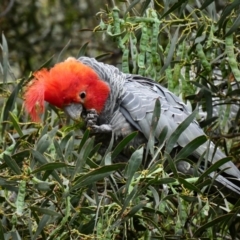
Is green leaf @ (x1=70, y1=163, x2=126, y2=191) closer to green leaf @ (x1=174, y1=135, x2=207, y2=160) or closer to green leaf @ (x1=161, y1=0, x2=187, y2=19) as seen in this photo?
green leaf @ (x1=174, y1=135, x2=207, y2=160)

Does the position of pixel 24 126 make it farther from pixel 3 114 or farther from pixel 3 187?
pixel 3 187

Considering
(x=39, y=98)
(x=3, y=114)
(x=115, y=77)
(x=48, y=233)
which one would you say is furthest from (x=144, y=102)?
(x=48, y=233)

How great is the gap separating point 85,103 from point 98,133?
0.17 m

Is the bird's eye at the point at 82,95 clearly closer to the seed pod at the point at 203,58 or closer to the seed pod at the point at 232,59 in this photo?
the seed pod at the point at 203,58

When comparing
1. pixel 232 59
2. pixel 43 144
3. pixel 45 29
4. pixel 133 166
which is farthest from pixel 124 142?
pixel 45 29

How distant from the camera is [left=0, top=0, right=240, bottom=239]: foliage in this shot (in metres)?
2.29

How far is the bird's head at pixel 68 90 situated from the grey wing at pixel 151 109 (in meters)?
0.11

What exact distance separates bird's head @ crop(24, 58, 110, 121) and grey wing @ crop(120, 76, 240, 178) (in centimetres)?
11

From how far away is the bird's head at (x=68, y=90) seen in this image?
3062 millimetres

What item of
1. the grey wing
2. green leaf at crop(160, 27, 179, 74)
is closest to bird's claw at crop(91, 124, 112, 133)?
the grey wing

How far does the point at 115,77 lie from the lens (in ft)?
10.9

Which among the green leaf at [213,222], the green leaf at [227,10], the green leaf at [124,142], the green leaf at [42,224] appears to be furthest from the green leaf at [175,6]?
the green leaf at [42,224]

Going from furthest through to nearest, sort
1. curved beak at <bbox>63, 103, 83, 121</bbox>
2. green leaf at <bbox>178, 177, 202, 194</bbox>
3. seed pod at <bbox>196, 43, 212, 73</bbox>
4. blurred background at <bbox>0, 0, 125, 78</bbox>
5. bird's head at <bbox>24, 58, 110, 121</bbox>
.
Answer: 1. blurred background at <bbox>0, 0, 125, 78</bbox>
2. curved beak at <bbox>63, 103, 83, 121</bbox>
3. bird's head at <bbox>24, 58, 110, 121</bbox>
4. seed pod at <bbox>196, 43, 212, 73</bbox>
5. green leaf at <bbox>178, 177, 202, 194</bbox>

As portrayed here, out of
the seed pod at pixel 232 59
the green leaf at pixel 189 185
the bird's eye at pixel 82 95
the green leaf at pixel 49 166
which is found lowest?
the bird's eye at pixel 82 95
